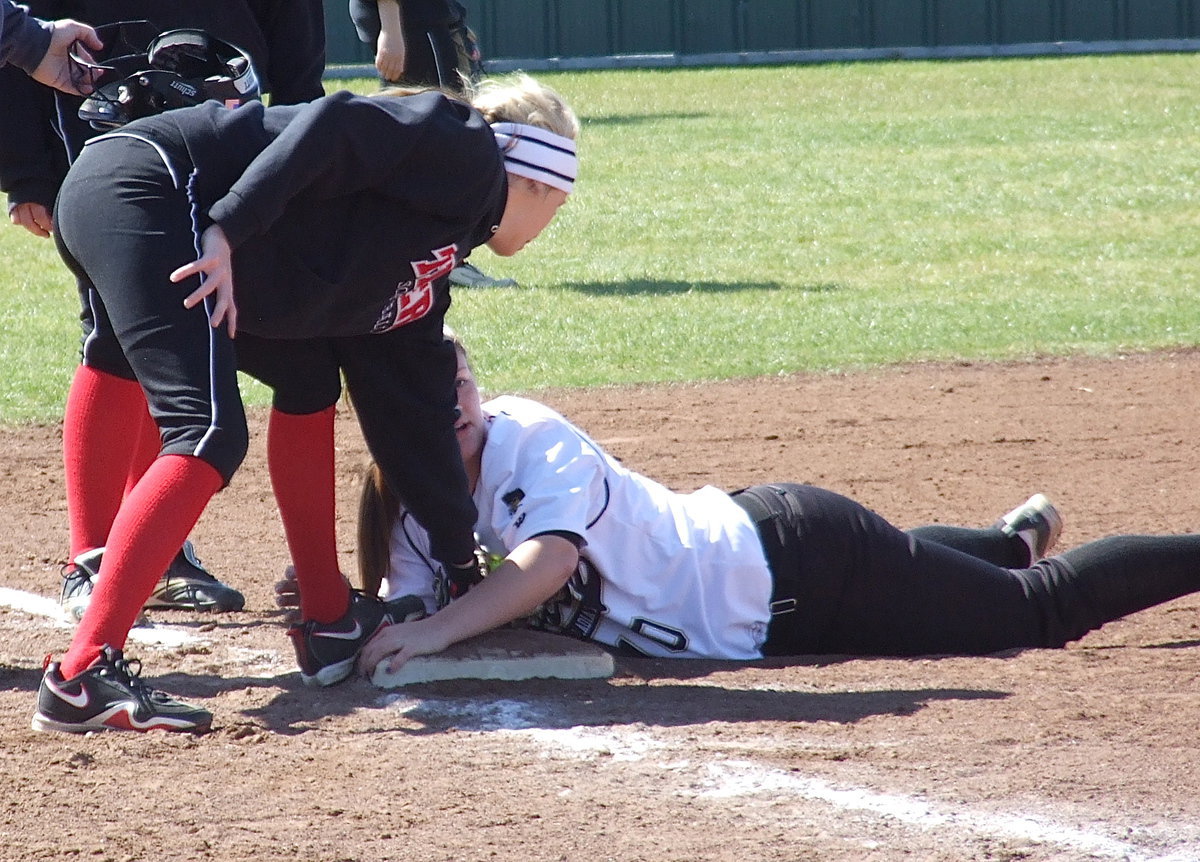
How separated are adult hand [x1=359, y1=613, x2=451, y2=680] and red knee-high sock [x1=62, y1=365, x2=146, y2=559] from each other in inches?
33.0

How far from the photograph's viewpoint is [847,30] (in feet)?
72.5

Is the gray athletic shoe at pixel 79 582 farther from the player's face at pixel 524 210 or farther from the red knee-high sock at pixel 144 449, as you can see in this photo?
the player's face at pixel 524 210

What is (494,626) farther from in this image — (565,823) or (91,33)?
(91,33)

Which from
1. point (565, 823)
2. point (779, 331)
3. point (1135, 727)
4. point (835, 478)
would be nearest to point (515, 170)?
point (565, 823)

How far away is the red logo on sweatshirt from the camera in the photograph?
307 cm

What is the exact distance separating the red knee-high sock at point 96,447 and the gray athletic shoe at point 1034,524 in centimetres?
214

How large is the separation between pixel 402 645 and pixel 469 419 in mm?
500

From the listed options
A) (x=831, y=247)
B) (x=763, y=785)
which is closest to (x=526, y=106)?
(x=763, y=785)

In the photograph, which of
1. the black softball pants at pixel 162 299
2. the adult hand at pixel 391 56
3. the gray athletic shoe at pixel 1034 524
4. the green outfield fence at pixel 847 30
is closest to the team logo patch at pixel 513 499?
the black softball pants at pixel 162 299

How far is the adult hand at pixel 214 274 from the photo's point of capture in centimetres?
278

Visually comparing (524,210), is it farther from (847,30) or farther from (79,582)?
(847,30)

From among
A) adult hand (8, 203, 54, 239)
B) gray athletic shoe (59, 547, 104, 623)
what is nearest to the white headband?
adult hand (8, 203, 54, 239)

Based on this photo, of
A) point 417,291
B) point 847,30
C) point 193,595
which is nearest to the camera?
point 417,291

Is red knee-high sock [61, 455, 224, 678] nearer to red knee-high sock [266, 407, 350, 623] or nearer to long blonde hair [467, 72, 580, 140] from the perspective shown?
red knee-high sock [266, 407, 350, 623]
